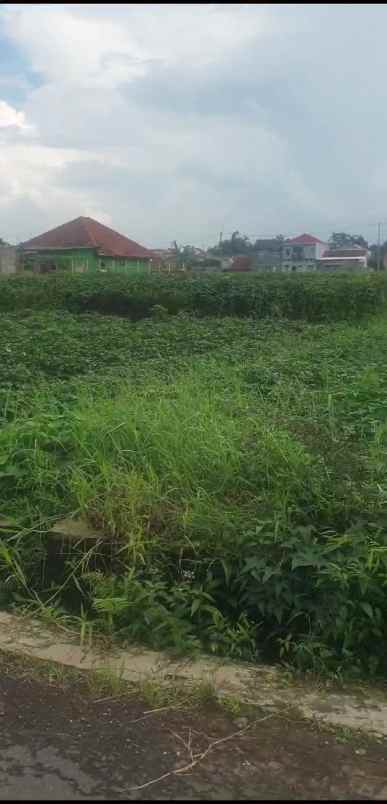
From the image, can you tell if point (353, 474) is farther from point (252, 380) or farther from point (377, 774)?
point (252, 380)

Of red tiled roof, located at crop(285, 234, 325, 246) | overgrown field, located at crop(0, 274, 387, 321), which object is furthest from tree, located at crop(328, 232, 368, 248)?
overgrown field, located at crop(0, 274, 387, 321)

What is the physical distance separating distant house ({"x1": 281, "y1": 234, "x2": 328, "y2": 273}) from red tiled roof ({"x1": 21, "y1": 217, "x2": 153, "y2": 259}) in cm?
791

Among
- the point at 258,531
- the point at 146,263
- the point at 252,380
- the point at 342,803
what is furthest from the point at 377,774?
the point at 146,263

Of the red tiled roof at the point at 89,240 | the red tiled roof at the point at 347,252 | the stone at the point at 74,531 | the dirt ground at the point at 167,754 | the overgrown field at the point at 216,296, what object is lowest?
the dirt ground at the point at 167,754

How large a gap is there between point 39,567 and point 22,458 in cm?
89

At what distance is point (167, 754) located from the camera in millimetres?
2322

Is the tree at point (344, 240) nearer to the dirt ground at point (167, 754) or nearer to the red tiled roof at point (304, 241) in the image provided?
the red tiled roof at point (304, 241)

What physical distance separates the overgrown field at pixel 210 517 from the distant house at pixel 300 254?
23161 mm

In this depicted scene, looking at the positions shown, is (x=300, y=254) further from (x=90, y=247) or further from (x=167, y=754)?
(x=167, y=754)

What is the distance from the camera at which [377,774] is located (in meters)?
2.23

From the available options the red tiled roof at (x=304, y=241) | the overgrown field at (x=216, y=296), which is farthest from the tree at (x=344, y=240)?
the overgrown field at (x=216, y=296)

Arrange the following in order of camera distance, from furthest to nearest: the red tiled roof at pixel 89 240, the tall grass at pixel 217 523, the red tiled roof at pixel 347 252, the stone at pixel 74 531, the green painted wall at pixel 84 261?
the red tiled roof at pixel 89 240, the red tiled roof at pixel 347 252, the green painted wall at pixel 84 261, the stone at pixel 74 531, the tall grass at pixel 217 523

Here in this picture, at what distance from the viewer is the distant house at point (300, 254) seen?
28.1 m

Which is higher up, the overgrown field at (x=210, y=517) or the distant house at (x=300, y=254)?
the distant house at (x=300, y=254)
